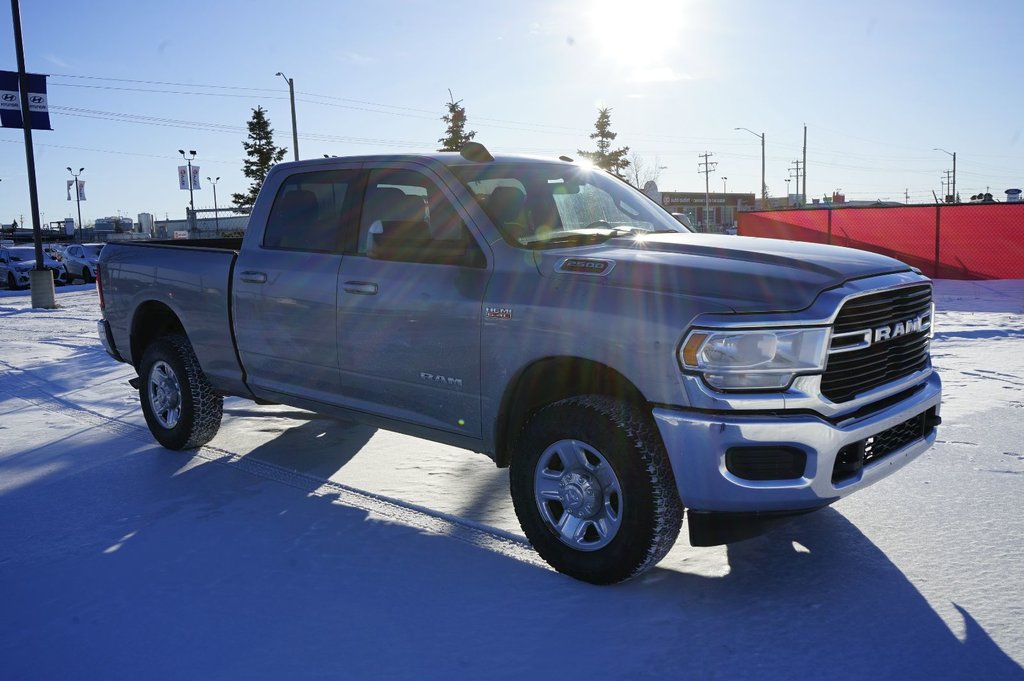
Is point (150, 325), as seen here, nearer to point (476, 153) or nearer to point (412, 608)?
point (476, 153)

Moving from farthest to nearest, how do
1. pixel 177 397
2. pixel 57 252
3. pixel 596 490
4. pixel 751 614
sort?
pixel 57 252 < pixel 177 397 < pixel 596 490 < pixel 751 614

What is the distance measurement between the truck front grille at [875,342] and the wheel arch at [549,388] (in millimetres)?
781

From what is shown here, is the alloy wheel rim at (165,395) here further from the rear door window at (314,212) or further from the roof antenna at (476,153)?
the roof antenna at (476,153)

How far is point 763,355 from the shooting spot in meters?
3.36

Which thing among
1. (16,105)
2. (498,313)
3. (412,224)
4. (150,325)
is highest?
(16,105)

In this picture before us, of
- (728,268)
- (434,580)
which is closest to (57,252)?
(434,580)

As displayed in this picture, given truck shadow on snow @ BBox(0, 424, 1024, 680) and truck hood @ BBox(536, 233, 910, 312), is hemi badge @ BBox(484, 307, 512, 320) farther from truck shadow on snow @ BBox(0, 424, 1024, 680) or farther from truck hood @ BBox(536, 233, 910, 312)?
truck shadow on snow @ BBox(0, 424, 1024, 680)

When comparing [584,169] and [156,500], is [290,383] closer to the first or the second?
[156,500]

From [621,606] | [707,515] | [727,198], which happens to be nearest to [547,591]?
[621,606]

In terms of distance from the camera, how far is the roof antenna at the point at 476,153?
16.0ft

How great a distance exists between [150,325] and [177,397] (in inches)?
29.2

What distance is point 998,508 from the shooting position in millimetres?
4598

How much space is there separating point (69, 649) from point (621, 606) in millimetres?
2133

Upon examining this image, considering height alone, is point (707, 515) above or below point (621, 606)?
above
